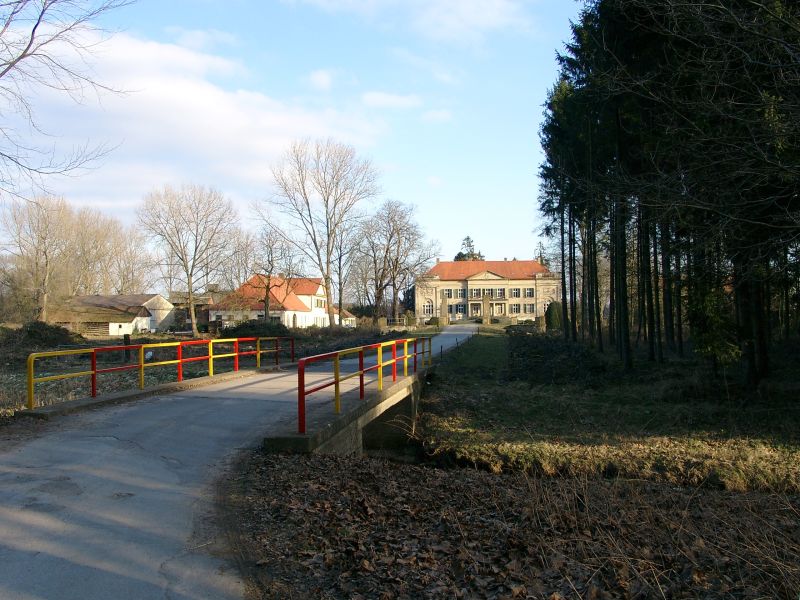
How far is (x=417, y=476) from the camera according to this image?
8.93 m

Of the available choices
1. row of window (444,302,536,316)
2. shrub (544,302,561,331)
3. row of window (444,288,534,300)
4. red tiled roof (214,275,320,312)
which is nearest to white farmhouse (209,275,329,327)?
red tiled roof (214,275,320,312)

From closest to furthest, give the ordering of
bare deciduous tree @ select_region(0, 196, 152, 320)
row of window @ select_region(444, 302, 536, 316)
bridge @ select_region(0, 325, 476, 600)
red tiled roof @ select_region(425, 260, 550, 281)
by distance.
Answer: bridge @ select_region(0, 325, 476, 600) → bare deciduous tree @ select_region(0, 196, 152, 320) → row of window @ select_region(444, 302, 536, 316) → red tiled roof @ select_region(425, 260, 550, 281)

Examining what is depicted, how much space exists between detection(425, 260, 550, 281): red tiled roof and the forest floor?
9612 cm

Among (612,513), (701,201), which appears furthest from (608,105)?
(612,513)

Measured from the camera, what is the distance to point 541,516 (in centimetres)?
585

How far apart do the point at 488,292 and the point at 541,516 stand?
103m

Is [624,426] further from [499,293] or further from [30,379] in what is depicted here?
[499,293]

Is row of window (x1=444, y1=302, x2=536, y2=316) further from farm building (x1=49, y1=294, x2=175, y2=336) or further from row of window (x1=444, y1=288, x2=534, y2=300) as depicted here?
farm building (x1=49, y1=294, x2=175, y2=336)

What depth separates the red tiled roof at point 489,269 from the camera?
4294 inches

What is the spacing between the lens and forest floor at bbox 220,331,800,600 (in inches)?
169

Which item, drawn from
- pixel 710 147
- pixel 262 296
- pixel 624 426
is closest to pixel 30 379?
pixel 710 147

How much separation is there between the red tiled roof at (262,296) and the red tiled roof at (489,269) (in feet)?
87.2

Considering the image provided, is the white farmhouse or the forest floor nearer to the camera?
the forest floor

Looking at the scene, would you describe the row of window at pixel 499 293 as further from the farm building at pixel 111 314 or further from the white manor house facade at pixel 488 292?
the farm building at pixel 111 314
